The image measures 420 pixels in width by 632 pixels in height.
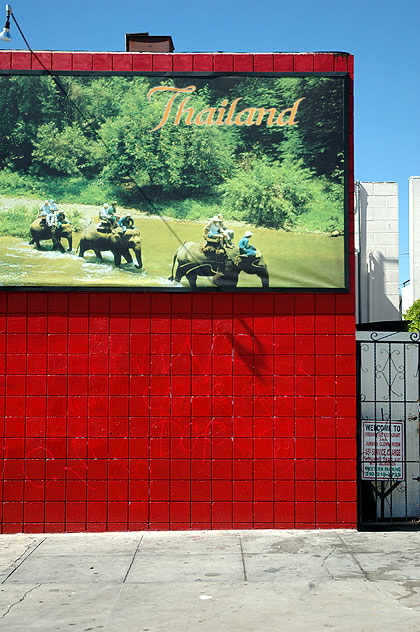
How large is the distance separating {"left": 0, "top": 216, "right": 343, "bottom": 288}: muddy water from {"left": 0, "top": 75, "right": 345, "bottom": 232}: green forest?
25cm

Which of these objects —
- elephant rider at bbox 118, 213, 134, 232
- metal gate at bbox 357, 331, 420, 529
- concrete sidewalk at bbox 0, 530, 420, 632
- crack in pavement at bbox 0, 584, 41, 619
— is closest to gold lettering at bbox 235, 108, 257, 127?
elephant rider at bbox 118, 213, 134, 232

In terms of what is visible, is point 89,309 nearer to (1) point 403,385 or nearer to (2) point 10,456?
(2) point 10,456

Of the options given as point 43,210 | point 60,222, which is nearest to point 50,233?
point 60,222

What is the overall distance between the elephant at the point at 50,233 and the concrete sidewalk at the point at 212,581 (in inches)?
153

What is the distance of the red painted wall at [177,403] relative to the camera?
33.5ft

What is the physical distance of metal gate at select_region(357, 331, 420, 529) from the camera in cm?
1049

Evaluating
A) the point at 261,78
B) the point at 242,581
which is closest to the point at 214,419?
the point at 242,581

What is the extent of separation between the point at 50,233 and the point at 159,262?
154cm

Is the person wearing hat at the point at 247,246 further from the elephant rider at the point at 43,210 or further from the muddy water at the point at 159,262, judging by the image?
the elephant rider at the point at 43,210

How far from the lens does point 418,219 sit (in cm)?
3725

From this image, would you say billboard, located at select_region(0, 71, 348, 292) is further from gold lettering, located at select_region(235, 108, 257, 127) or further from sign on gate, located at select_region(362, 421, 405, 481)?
sign on gate, located at select_region(362, 421, 405, 481)

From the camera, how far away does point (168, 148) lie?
10.6m

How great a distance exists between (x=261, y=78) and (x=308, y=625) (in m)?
7.09

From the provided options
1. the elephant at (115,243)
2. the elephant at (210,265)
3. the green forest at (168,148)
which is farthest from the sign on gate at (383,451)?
the elephant at (115,243)
